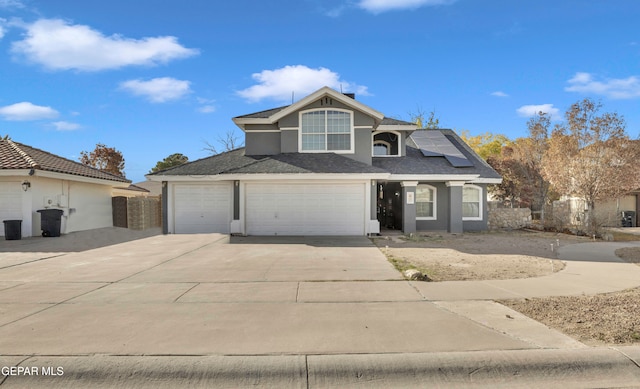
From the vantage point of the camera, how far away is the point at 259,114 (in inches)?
732

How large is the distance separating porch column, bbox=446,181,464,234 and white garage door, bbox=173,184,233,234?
1069 cm

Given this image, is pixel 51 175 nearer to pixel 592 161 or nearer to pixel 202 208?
pixel 202 208

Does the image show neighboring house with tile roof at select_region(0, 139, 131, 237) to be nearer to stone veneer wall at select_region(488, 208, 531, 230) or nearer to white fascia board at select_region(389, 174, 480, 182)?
white fascia board at select_region(389, 174, 480, 182)

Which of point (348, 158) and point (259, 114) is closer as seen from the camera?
point (348, 158)

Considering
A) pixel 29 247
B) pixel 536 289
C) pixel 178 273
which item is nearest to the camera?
pixel 536 289

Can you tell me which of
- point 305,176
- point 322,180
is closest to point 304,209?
point 322,180

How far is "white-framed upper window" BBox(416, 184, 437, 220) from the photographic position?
18250 millimetres

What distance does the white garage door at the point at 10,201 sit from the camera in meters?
15.1

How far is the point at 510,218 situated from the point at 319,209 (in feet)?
39.0

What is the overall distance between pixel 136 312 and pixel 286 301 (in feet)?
7.51

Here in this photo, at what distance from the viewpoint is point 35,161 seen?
15.6 meters

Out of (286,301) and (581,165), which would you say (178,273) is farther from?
(581,165)

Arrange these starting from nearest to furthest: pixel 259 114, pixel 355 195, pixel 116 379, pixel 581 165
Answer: pixel 116 379 < pixel 355 195 < pixel 581 165 < pixel 259 114

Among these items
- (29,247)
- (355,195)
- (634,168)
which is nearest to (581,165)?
(634,168)
